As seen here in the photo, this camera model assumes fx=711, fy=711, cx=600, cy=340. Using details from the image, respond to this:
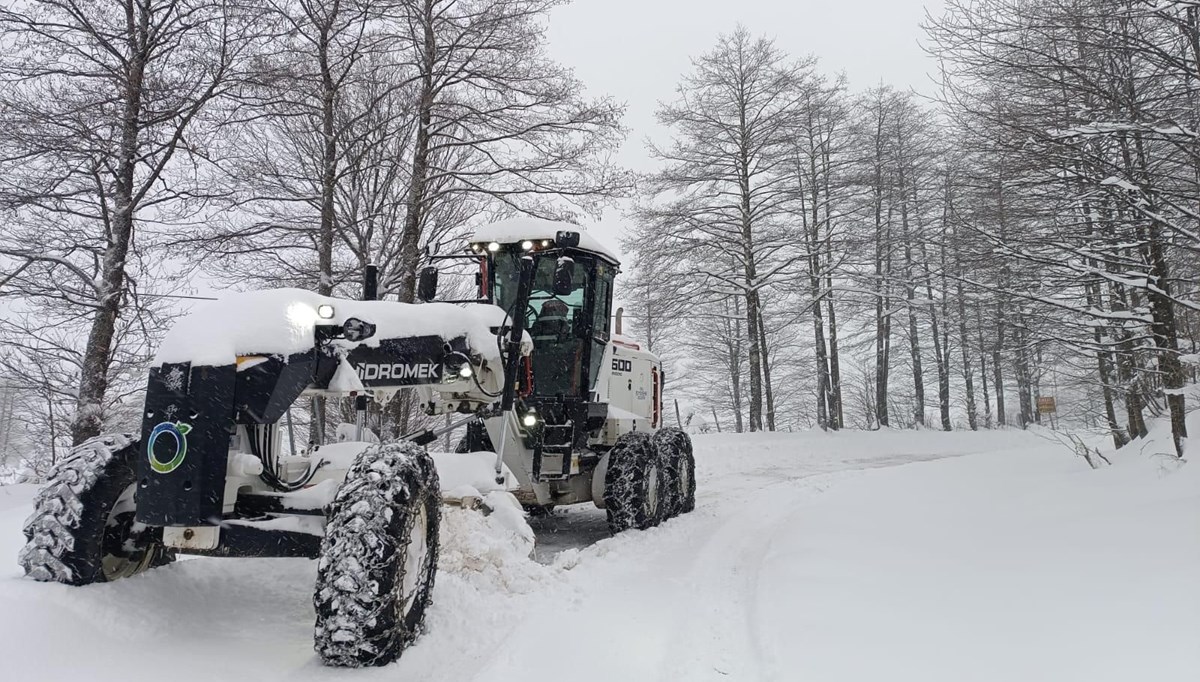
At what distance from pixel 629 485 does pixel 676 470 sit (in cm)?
144

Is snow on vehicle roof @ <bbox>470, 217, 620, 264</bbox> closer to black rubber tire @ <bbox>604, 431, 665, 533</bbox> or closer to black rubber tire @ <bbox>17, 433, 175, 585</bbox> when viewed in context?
black rubber tire @ <bbox>604, 431, 665, 533</bbox>

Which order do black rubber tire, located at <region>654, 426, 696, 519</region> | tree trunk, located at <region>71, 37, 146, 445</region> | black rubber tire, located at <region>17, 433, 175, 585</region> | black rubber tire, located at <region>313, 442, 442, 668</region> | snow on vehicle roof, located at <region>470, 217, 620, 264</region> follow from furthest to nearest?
tree trunk, located at <region>71, 37, 146, 445</region> → black rubber tire, located at <region>654, 426, 696, 519</region> → snow on vehicle roof, located at <region>470, 217, 620, 264</region> → black rubber tire, located at <region>17, 433, 175, 585</region> → black rubber tire, located at <region>313, 442, 442, 668</region>

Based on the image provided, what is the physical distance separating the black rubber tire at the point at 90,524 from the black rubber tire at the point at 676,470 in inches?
204

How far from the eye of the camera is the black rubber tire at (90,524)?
10.3ft

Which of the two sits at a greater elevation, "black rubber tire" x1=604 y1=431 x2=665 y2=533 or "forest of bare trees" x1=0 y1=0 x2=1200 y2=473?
"forest of bare trees" x1=0 y1=0 x2=1200 y2=473

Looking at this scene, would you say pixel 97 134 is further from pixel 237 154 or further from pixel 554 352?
pixel 554 352

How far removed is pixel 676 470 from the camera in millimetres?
8320

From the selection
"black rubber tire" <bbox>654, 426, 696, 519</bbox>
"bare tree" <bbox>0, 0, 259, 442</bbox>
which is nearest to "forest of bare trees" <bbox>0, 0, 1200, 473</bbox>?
"bare tree" <bbox>0, 0, 259, 442</bbox>

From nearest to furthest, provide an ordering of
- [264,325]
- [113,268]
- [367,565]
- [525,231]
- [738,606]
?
[367,565] → [264,325] → [738,606] → [525,231] → [113,268]

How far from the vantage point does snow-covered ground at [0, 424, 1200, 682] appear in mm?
3062

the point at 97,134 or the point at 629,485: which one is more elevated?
the point at 97,134

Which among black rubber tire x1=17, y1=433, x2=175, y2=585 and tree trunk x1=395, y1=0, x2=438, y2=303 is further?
tree trunk x1=395, y1=0, x2=438, y2=303

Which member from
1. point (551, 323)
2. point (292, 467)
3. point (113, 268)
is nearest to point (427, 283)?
point (292, 467)

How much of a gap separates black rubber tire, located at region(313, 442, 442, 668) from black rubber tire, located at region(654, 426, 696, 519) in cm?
472
